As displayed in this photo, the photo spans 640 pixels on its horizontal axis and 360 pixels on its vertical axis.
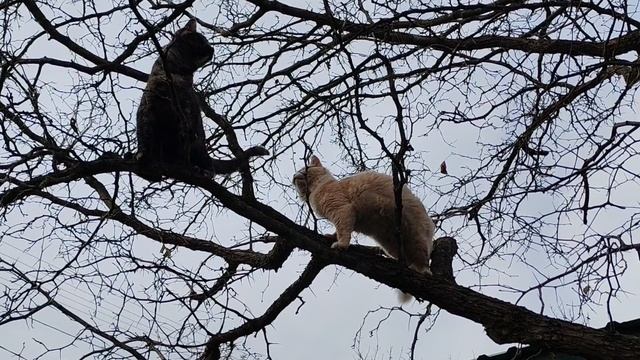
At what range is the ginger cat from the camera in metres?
5.34

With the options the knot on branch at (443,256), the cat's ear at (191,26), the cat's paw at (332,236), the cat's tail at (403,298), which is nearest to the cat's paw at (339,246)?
the cat's paw at (332,236)

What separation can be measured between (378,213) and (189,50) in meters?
1.84

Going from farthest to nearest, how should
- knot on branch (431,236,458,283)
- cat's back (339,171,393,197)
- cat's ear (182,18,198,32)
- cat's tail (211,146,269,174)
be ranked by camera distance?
cat's ear (182,18,198,32) → cat's back (339,171,393,197) → knot on branch (431,236,458,283) → cat's tail (211,146,269,174)

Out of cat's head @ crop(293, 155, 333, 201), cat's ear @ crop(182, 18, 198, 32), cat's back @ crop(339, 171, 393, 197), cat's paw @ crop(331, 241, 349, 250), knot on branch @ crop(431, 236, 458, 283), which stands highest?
cat's ear @ crop(182, 18, 198, 32)

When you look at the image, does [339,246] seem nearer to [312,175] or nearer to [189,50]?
[312,175]

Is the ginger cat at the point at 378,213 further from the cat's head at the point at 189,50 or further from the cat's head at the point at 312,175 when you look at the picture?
the cat's head at the point at 189,50

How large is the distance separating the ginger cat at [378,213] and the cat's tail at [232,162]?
420mm

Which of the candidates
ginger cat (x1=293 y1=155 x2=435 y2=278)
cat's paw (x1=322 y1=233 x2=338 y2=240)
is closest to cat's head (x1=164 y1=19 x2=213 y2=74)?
ginger cat (x1=293 y1=155 x2=435 y2=278)

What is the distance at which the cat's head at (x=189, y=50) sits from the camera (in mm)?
5317

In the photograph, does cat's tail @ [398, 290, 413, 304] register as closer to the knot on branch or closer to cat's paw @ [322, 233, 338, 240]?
the knot on branch

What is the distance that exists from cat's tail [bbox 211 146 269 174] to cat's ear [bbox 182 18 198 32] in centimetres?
117

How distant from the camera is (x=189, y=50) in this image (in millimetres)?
5523

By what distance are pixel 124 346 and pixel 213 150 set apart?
1428 mm

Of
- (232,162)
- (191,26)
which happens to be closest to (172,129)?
(232,162)
